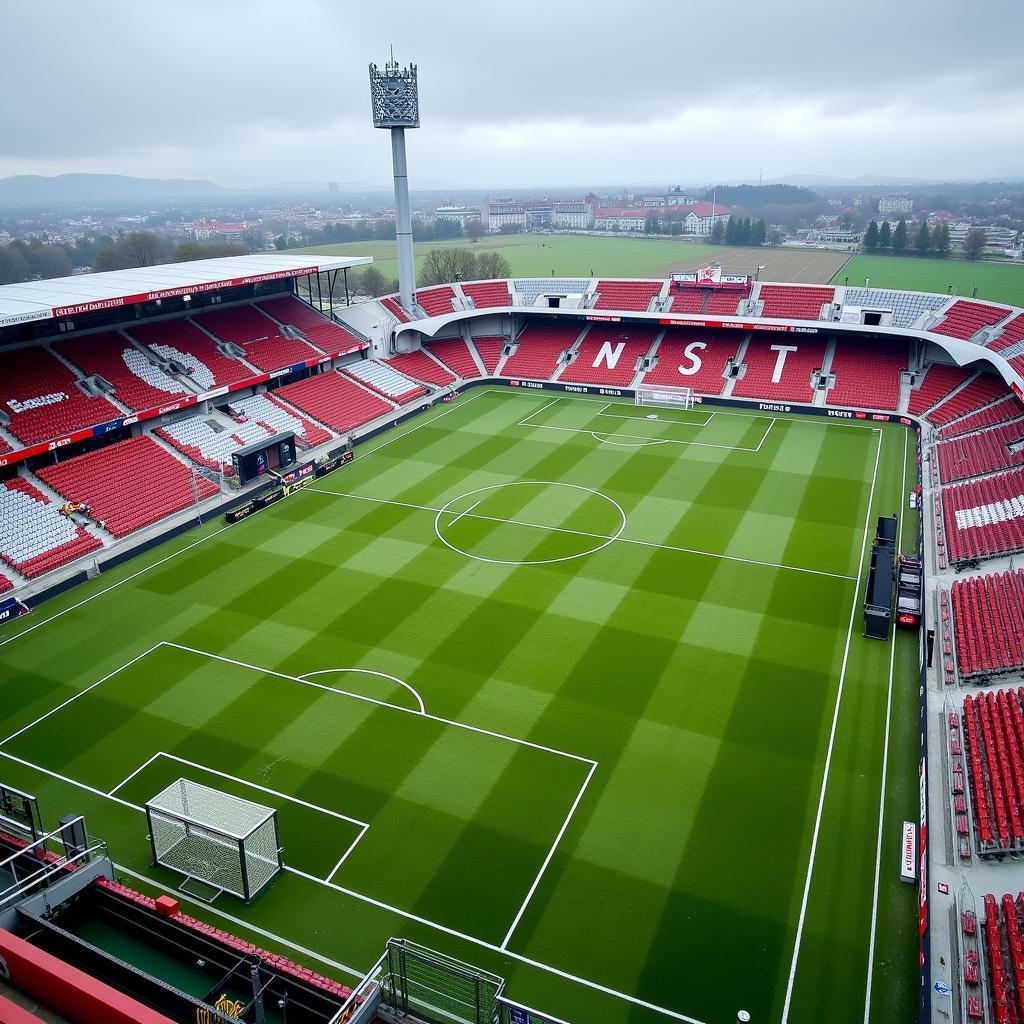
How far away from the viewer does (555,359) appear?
5888 centimetres

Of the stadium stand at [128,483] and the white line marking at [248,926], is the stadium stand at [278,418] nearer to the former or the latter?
the stadium stand at [128,483]

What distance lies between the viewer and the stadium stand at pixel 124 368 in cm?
3997

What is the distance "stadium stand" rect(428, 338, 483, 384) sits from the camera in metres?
59.2

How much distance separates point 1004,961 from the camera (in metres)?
14.1

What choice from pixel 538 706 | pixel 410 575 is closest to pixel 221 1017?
pixel 538 706

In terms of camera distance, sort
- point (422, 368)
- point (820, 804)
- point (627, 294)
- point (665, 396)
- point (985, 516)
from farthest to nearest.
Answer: point (627, 294)
point (422, 368)
point (665, 396)
point (985, 516)
point (820, 804)

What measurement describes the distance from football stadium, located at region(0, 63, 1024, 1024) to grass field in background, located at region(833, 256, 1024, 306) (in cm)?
2220

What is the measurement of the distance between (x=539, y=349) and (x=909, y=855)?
48.1 meters

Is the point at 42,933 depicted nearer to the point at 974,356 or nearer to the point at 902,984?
the point at 902,984

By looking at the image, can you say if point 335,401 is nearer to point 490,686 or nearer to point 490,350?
point 490,350

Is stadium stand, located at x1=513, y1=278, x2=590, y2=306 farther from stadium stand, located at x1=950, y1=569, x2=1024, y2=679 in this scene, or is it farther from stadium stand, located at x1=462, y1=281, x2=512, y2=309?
stadium stand, located at x1=950, y1=569, x2=1024, y2=679

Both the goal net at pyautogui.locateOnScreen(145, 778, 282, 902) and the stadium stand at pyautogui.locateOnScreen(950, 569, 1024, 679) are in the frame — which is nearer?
the goal net at pyautogui.locateOnScreen(145, 778, 282, 902)

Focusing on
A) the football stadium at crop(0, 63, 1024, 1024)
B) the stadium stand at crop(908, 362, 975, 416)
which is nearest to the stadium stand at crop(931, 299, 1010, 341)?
the football stadium at crop(0, 63, 1024, 1024)

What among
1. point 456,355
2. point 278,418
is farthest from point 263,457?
point 456,355
